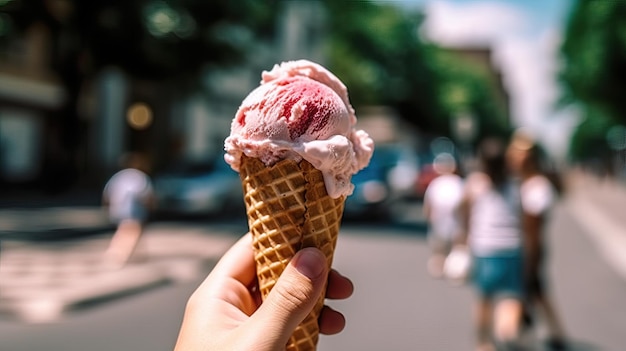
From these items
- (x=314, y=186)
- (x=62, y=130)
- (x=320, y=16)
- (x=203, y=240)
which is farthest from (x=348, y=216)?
(x=320, y=16)

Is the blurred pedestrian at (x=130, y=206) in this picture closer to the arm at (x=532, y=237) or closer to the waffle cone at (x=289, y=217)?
the arm at (x=532, y=237)

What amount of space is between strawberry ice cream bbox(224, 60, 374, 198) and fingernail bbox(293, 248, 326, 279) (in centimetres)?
19

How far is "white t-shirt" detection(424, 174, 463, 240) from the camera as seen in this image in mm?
10766

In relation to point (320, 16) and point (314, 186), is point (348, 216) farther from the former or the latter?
point (320, 16)

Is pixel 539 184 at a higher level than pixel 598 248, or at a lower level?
higher

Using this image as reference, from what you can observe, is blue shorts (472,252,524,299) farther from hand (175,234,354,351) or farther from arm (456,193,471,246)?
hand (175,234,354,351)

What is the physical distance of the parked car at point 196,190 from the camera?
744 inches

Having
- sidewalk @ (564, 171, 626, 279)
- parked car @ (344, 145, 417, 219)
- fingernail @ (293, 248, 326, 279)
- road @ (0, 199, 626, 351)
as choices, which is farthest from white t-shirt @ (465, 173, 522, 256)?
parked car @ (344, 145, 417, 219)

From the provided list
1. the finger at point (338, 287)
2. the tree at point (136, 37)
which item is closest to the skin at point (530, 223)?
the finger at point (338, 287)

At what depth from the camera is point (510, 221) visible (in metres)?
5.89

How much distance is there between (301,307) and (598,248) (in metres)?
16.2

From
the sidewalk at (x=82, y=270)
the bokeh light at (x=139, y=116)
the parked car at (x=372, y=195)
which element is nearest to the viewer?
the sidewalk at (x=82, y=270)

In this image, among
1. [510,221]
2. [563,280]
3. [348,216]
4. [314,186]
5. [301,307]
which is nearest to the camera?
[301,307]

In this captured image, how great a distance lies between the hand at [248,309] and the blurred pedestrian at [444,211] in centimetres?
863
